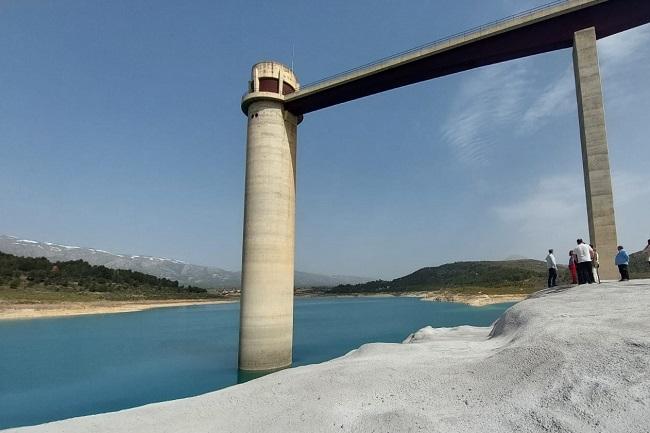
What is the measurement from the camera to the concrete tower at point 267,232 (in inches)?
1017

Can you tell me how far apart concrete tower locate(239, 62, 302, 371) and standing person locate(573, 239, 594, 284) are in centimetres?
1755

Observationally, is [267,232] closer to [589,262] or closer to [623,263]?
[589,262]

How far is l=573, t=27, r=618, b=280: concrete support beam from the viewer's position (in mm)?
17688

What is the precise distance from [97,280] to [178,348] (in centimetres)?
8490

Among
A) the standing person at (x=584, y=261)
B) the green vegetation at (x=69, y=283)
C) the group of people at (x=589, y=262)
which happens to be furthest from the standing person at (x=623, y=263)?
the green vegetation at (x=69, y=283)

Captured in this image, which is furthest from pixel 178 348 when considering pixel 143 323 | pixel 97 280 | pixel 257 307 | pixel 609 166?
pixel 97 280

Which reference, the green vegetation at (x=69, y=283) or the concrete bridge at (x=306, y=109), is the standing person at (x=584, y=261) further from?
the green vegetation at (x=69, y=283)

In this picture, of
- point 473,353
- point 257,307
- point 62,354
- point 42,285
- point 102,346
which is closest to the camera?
point 473,353

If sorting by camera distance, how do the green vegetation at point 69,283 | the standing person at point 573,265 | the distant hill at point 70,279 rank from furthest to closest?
the distant hill at point 70,279 < the green vegetation at point 69,283 < the standing person at point 573,265

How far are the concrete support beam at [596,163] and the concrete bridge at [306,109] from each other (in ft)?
0.15

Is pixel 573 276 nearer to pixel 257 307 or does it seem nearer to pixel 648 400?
pixel 648 400

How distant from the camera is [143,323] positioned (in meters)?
57.8

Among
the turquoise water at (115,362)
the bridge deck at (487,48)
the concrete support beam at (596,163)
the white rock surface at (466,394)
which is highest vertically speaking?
the bridge deck at (487,48)

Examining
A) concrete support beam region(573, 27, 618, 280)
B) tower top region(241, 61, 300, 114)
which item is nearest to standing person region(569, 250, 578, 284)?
concrete support beam region(573, 27, 618, 280)
